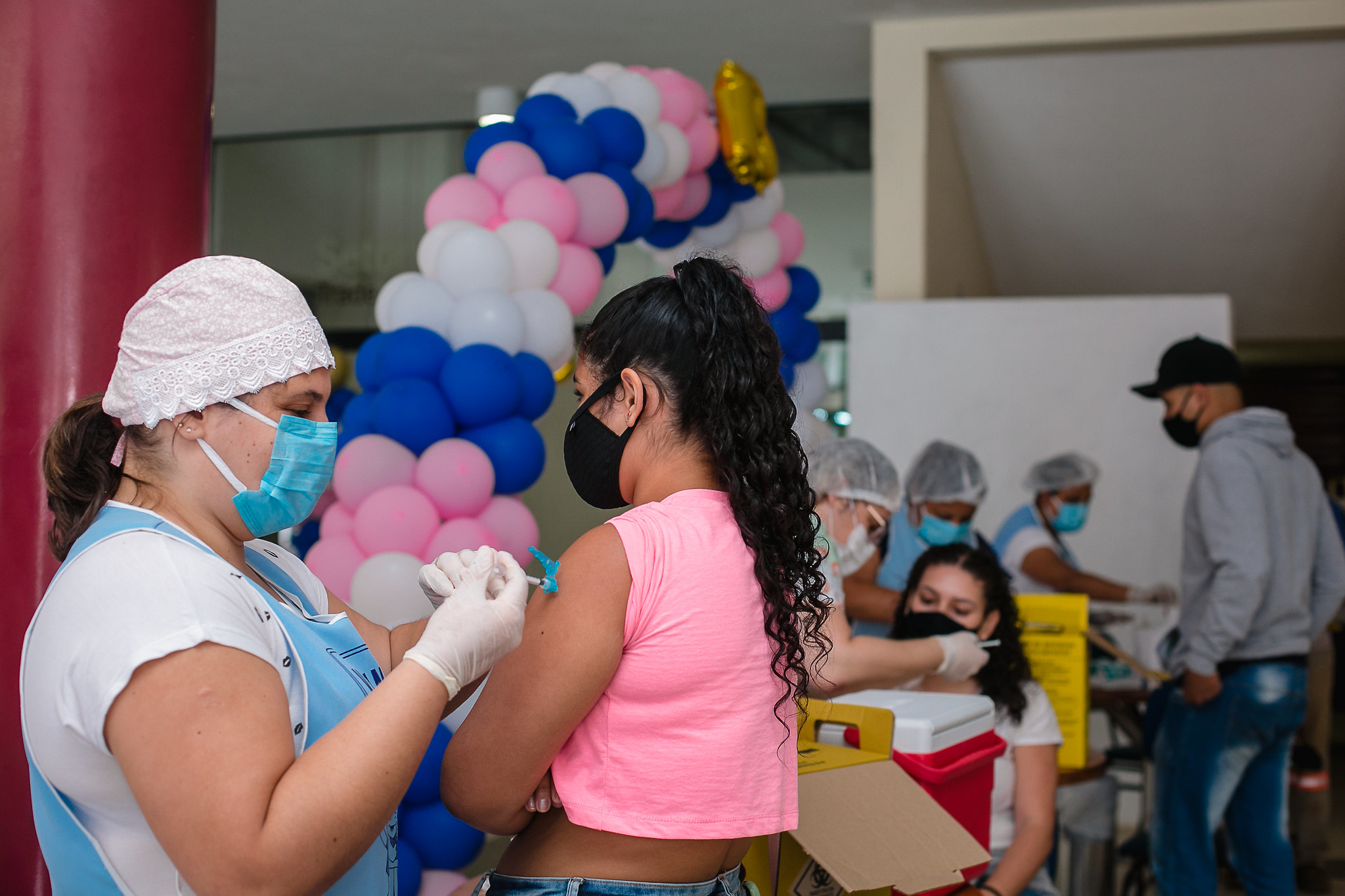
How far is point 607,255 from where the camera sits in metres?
3.50

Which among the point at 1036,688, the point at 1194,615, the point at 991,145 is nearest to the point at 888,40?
the point at 991,145

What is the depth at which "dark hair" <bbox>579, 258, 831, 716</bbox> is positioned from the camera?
1166mm

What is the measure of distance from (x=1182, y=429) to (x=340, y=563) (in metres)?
2.75

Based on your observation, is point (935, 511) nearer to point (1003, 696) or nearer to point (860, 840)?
point (1003, 696)

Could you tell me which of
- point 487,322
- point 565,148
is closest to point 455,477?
point 487,322

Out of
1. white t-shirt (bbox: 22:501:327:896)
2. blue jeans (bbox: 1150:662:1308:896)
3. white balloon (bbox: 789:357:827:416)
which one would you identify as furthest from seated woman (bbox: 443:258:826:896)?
white balloon (bbox: 789:357:827:416)

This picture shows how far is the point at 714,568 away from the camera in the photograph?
1.13 metres

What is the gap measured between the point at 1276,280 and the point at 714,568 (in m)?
6.69

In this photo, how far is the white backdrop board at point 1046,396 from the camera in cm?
448

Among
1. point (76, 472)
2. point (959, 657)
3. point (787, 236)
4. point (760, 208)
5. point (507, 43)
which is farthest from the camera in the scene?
point (507, 43)

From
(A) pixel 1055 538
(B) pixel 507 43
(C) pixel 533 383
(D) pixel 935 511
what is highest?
(B) pixel 507 43

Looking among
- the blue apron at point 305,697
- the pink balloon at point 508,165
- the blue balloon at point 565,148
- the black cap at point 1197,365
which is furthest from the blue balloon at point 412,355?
the black cap at point 1197,365

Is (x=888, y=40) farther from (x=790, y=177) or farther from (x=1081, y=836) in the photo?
(x=1081, y=836)

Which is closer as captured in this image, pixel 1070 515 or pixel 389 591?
pixel 389 591
